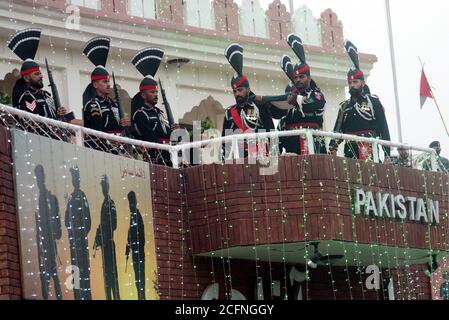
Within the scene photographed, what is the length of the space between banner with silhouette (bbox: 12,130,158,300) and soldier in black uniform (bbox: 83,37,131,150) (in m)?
0.79

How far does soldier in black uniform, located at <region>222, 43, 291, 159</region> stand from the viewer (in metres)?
24.0

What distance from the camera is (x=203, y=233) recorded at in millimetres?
22609

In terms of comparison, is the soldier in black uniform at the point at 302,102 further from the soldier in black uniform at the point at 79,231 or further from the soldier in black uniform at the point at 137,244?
the soldier in black uniform at the point at 79,231

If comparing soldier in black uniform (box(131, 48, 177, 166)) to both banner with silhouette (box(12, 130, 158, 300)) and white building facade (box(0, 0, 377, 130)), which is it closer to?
banner with silhouette (box(12, 130, 158, 300))

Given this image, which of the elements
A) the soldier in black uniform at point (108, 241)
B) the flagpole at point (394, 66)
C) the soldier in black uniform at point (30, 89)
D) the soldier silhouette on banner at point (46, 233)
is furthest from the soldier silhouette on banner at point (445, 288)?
the soldier silhouette on banner at point (46, 233)

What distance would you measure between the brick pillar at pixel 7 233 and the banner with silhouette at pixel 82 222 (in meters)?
0.07

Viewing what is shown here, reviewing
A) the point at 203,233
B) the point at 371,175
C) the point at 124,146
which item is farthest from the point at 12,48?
the point at 371,175

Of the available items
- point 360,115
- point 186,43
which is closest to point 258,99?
point 360,115

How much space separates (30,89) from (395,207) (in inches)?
211

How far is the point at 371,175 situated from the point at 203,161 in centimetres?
227

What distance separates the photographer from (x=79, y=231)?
2005cm

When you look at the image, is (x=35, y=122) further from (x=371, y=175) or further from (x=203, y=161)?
(x=371, y=175)

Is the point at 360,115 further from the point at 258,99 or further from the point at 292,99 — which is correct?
the point at 258,99
